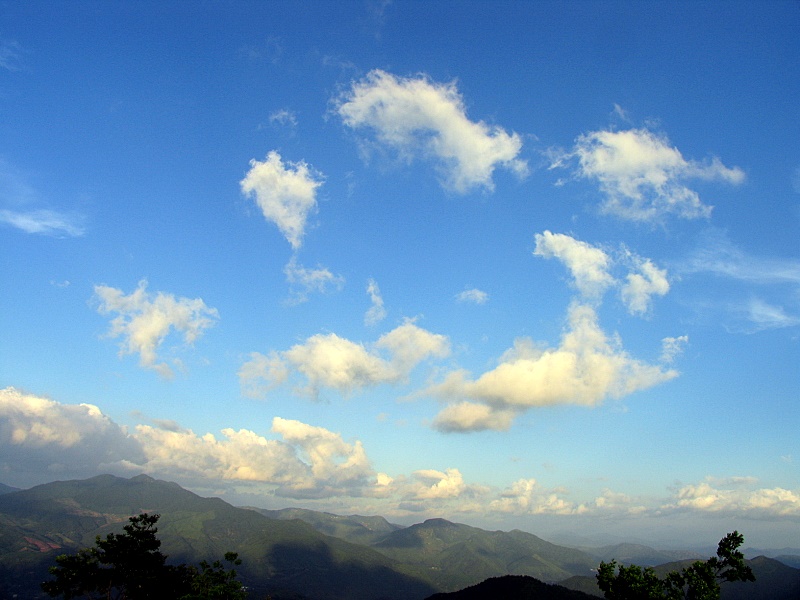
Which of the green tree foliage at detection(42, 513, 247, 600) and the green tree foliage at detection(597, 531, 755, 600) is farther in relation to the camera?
the green tree foliage at detection(42, 513, 247, 600)

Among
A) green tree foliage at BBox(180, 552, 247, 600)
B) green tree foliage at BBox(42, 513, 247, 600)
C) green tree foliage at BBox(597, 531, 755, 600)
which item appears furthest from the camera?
green tree foliage at BBox(42, 513, 247, 600)

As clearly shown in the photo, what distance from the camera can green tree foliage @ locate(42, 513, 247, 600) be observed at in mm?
61750

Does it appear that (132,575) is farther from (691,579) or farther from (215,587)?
(691,579)

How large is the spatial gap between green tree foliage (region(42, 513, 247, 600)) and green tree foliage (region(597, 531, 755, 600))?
1853 inches

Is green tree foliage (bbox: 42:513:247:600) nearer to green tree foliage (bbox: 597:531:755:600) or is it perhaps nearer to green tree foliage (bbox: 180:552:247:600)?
green tree foliage (bbox: 180:552:247:600)

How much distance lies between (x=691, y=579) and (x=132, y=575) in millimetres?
72042

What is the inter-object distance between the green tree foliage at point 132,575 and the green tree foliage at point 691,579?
47.1 meters

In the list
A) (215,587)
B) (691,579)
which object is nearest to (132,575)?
(215,587)

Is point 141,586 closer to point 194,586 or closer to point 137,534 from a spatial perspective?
point 137,534

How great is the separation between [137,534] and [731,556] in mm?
76012

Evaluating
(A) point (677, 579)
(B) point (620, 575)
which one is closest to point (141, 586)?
(B) point (620, 575)

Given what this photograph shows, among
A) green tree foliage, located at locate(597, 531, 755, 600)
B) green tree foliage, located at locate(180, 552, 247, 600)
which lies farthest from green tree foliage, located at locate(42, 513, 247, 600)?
green tree foliage, located at locate(597, 531, 755, 600)

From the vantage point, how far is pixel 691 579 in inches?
1921

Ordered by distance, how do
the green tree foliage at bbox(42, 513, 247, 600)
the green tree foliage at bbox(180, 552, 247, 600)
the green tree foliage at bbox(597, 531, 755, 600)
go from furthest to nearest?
the green tree foliage at bbox(42, 513, 247, 600) < the green tree foliage at bbox(180, 552, 247, 600) < the green tree foliage at bbox(597, 531, 755, 600)
